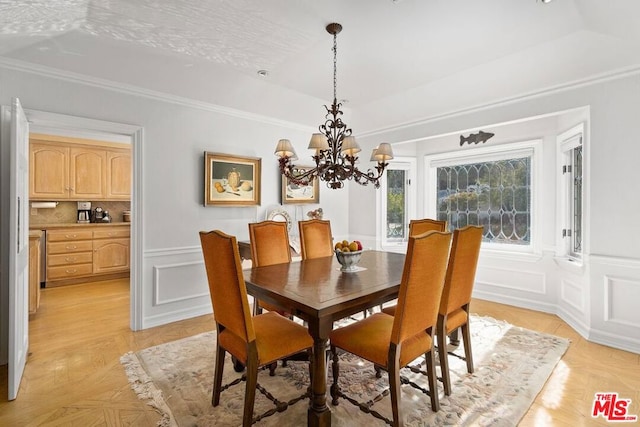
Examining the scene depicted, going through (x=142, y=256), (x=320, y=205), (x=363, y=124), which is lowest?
(x=142, y=256)

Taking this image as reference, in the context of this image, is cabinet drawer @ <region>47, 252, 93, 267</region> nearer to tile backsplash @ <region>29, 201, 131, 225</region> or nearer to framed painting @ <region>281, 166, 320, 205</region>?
tile backsplash @ <region>29, 201, 131, 225</region>

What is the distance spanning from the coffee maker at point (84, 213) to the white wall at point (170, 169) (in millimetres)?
3224

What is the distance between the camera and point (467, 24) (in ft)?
8.30

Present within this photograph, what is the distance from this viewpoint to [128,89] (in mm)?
3285

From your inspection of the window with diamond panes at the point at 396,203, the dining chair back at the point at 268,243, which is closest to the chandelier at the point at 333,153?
the dining chair back at the point at 268,243

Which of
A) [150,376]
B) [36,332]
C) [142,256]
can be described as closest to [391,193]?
[142,256]

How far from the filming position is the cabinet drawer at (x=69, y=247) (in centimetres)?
505

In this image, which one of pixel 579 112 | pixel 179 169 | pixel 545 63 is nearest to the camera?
pixel 545 63

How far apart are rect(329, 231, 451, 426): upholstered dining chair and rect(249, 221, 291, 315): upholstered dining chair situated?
1132 millimetres

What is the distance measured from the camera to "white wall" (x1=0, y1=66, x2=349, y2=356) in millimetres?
3088

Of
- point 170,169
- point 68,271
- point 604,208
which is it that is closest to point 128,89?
point 170,169

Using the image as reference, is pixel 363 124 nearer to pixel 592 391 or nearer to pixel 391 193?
pixel 391 193

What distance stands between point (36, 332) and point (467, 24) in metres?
5.08

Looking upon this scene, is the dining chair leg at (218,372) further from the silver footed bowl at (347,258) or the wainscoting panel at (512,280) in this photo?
the wainscoting panel at (512,280)
